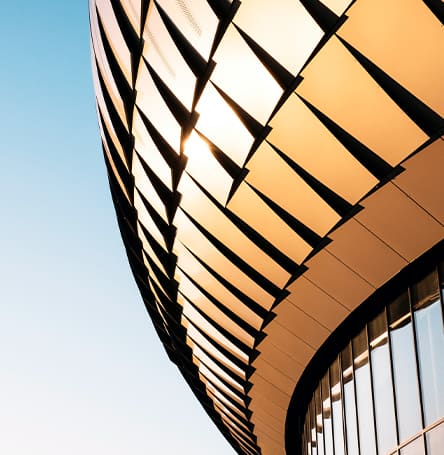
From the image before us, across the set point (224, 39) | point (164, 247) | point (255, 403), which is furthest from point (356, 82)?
point (255, 403)

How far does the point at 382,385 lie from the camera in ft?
48.9

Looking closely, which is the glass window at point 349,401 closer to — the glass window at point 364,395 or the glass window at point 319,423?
the glass window at point 364,395

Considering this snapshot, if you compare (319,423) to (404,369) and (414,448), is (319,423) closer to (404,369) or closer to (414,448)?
(404,369)

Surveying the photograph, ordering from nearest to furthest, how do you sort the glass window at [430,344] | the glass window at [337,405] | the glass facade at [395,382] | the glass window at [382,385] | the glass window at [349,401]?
the glass window at [430,344] → the glass facade at [395,382] → the glass window at [382,385] → the glass window at [349,401] → the glass window at [337,405]

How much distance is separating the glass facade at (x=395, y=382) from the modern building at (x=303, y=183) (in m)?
0.05

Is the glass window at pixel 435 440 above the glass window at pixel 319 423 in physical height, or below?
below

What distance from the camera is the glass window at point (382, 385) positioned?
A: 47.4 ft

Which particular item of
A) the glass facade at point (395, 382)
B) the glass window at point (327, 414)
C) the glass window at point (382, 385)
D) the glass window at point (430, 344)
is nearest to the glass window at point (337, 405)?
the glass facade at point (395, 382)

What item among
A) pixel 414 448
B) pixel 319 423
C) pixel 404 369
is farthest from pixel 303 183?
pixel 319 423

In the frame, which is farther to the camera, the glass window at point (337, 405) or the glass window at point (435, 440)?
the glass window at point (337, 405)

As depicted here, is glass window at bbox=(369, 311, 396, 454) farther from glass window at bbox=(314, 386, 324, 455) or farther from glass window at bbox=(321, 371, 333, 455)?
glass window at bbox=(314, 386, 324, 455)

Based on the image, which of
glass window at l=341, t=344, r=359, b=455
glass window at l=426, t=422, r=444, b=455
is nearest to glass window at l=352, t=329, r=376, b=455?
glass window at l=341, t=344, r=359, b=455

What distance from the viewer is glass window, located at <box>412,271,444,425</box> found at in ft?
41.0

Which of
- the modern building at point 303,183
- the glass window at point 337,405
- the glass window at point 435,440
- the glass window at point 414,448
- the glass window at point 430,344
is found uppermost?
the modern building at point 303,183
